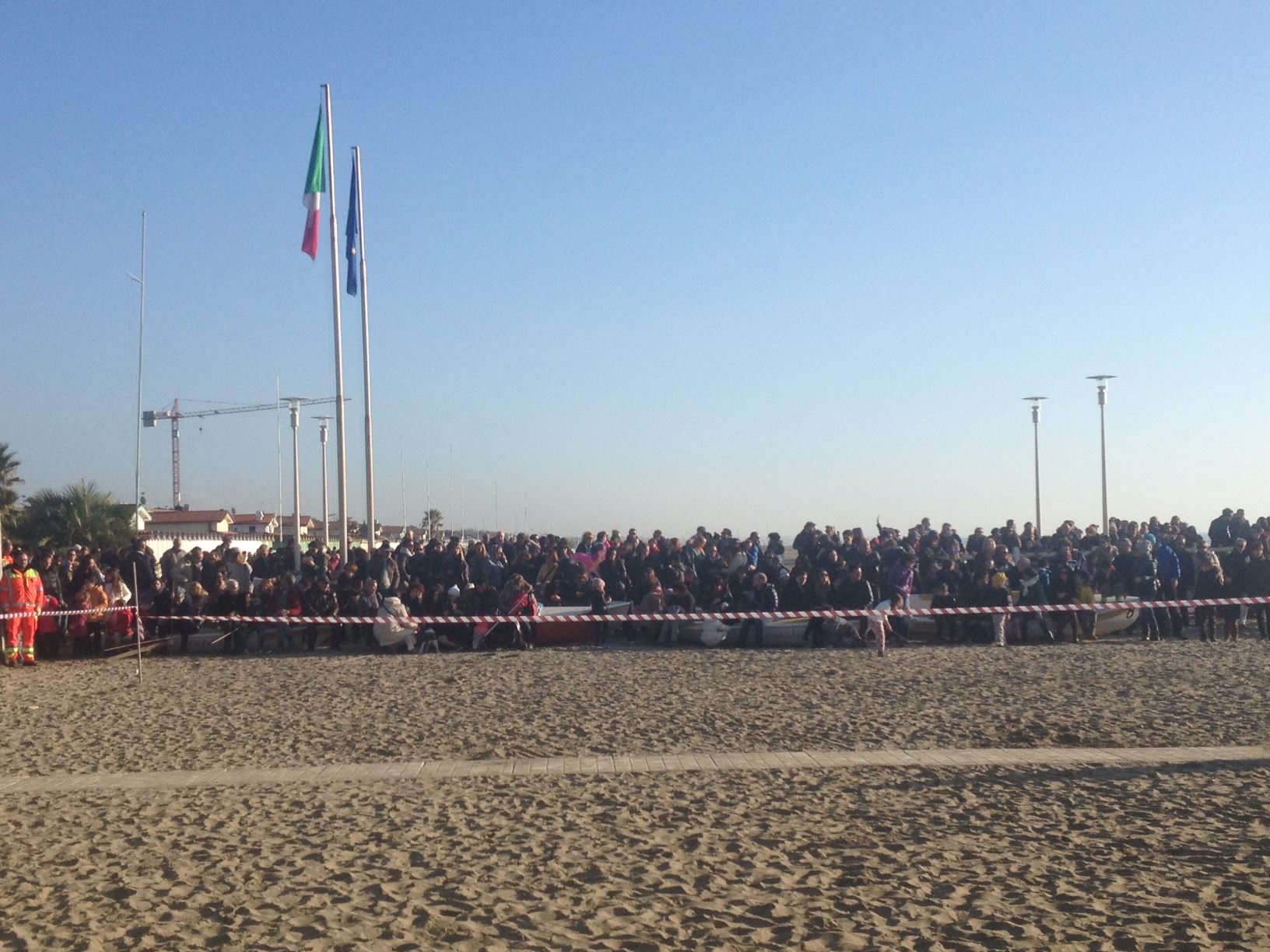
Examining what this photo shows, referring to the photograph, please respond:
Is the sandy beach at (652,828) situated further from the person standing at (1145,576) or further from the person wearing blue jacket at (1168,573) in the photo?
the person wearing blue jacket at (1168,573)

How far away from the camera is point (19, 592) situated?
18.9 metres

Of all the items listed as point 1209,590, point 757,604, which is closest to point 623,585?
point 757,604

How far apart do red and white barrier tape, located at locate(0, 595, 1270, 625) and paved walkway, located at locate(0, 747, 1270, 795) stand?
8.41 m

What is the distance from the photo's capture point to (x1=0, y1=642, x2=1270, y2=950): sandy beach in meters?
6.31

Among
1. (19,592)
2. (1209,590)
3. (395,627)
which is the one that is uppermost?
(19,592)

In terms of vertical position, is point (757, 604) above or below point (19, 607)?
below

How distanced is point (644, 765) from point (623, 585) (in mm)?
12346

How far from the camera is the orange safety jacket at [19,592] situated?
1886 cm

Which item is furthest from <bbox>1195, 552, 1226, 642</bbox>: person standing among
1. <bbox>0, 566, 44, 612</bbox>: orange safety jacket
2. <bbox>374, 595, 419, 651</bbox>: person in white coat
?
<bbox>0, 566, 44, 612</bbox>: orange safety jacket

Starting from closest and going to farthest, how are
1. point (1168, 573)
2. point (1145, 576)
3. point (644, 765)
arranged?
point (644, 765), point (1145, 576), point (1168, 573)

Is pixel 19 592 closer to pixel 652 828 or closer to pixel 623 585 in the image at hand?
pixel 623 585

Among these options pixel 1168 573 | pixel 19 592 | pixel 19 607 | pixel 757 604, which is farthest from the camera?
pixel 1168 573

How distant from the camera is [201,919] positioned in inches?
256

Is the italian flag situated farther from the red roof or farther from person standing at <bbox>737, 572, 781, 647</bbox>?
the red roof
